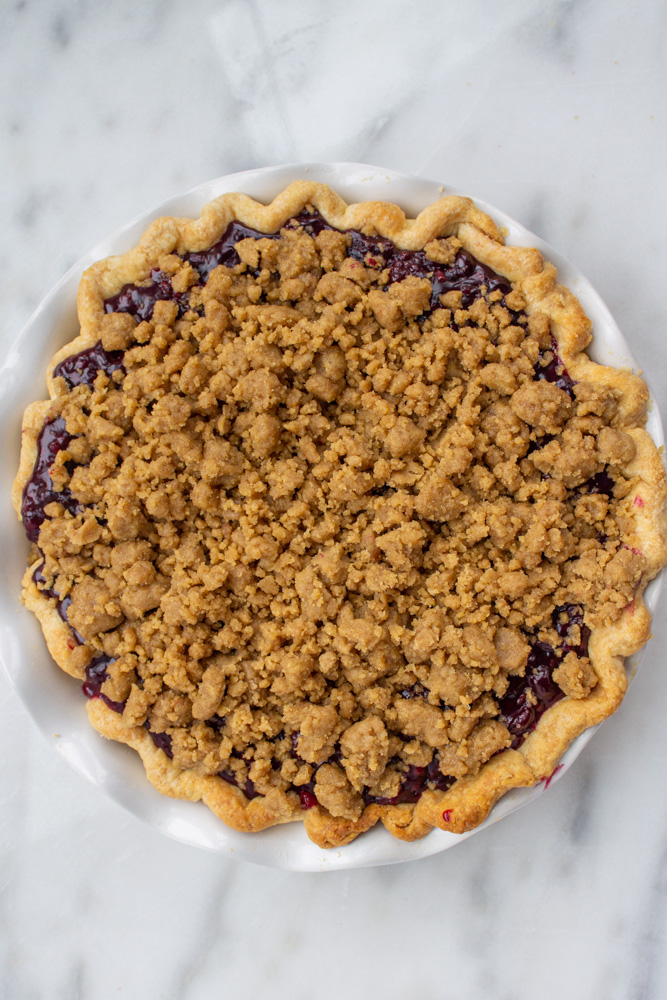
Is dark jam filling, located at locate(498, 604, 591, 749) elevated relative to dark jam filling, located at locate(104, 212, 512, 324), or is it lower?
lower

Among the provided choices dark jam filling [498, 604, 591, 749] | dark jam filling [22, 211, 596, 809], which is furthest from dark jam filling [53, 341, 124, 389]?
dark jam filling [498, 604, 591, 749]

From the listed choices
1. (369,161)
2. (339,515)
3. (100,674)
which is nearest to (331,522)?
(339,515)

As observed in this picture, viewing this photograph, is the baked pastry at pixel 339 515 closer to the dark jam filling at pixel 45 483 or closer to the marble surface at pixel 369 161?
the dark jam filling at pixel 45 483

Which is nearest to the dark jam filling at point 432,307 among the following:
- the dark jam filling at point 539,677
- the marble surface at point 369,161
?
the dark jam filling at point 539,677

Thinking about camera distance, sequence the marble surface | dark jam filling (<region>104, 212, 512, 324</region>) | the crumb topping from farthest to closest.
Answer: the marble surface
dark jam filling (<region>104, 212, 512, 324</region>)
the crumb topping

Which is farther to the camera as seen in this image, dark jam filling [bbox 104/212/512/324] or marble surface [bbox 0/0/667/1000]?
marble surface [bbox 0/0/667/1000]

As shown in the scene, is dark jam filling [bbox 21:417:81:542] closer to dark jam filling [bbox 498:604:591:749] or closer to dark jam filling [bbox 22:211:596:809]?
dark jam filling [bbox 22:211:596:809]

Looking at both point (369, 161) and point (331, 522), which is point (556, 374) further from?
point (369, 161)
